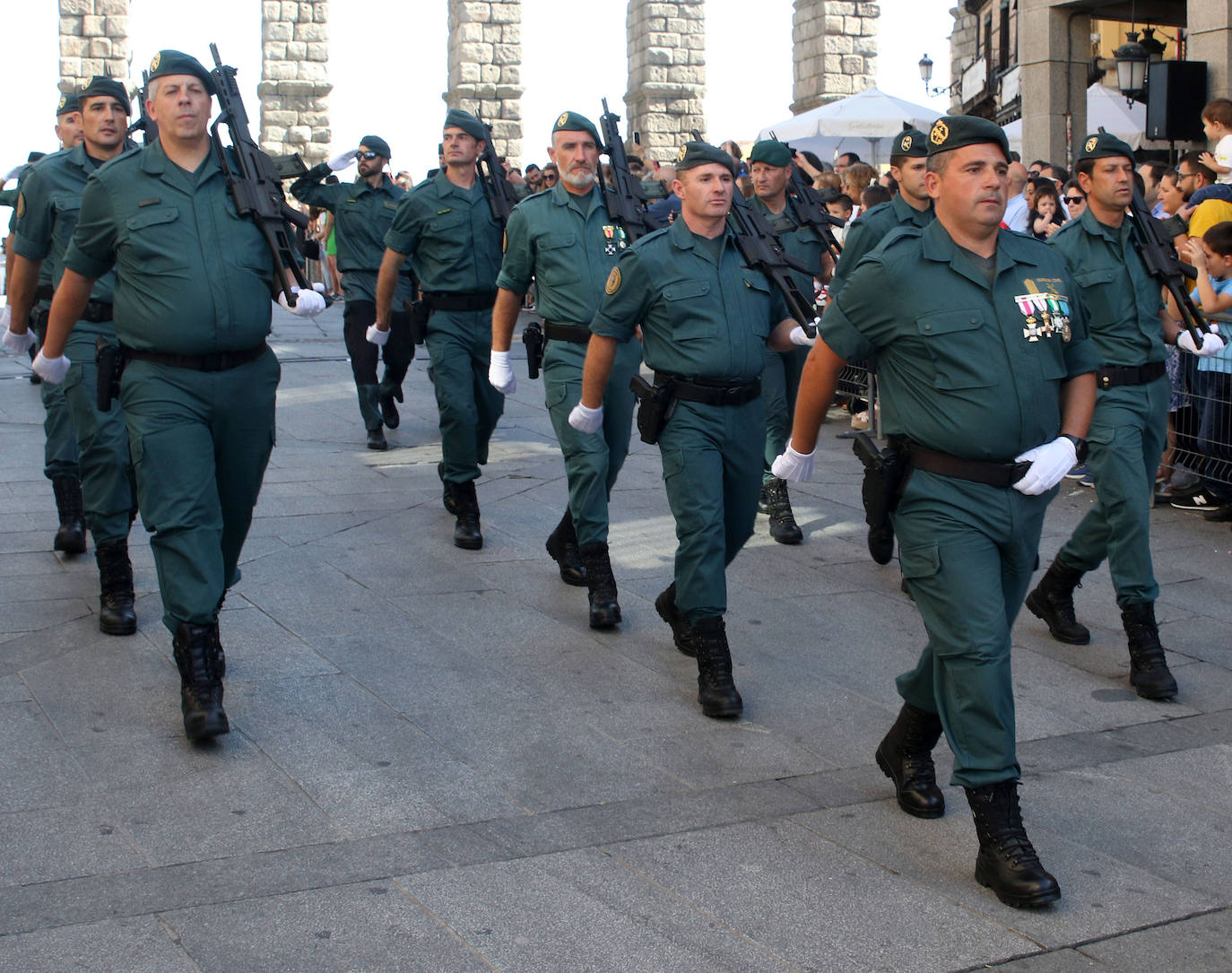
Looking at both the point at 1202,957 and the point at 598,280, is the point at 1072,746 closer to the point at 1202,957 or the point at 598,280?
the point at 1202,957

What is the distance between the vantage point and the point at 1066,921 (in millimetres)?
3912

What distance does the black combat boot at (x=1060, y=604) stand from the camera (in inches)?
255

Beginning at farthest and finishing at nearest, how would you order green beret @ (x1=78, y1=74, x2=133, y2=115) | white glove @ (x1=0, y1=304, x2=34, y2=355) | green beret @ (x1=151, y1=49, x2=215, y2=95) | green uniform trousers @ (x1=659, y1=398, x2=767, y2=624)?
green beret @ (x1=78, y1=74, x2=133, y2=115) < white glove @ (x1=0, y1=304, x2=34, y2=355) < green uniform trousers @ (x1=659, y1=398, x2=767, y2=624) < green beret @ (x1=151, y1=49, x2=215, y2=95)

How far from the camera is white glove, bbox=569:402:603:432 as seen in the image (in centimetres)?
620

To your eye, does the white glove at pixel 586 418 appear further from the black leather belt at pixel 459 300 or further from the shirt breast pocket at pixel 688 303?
the black leather belt at pixel 459 300

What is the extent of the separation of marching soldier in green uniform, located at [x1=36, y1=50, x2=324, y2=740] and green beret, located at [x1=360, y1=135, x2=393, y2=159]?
5288 millimetres

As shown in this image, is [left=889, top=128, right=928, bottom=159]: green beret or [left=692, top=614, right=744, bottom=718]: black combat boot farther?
[left=889, top=128, right=928, bottom=159]: green beret

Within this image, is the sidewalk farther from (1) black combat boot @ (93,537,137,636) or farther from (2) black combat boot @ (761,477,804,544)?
(2) black combat boot @ (761,477,804,544)

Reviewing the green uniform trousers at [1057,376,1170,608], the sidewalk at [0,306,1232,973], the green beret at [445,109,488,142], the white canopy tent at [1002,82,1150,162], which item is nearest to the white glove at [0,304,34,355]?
the sidewalk at [0,306,1232,973]

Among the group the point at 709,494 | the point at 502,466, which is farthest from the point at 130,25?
the point at 709,494

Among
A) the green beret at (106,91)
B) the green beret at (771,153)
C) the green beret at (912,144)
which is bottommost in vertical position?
the green beret at (912,144)

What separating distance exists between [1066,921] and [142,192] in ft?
11.8

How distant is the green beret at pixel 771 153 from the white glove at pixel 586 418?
252 centimetres

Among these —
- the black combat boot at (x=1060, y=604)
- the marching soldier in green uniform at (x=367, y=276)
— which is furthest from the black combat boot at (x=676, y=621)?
the marching soldier in green uniform at (x=367, y=276)
